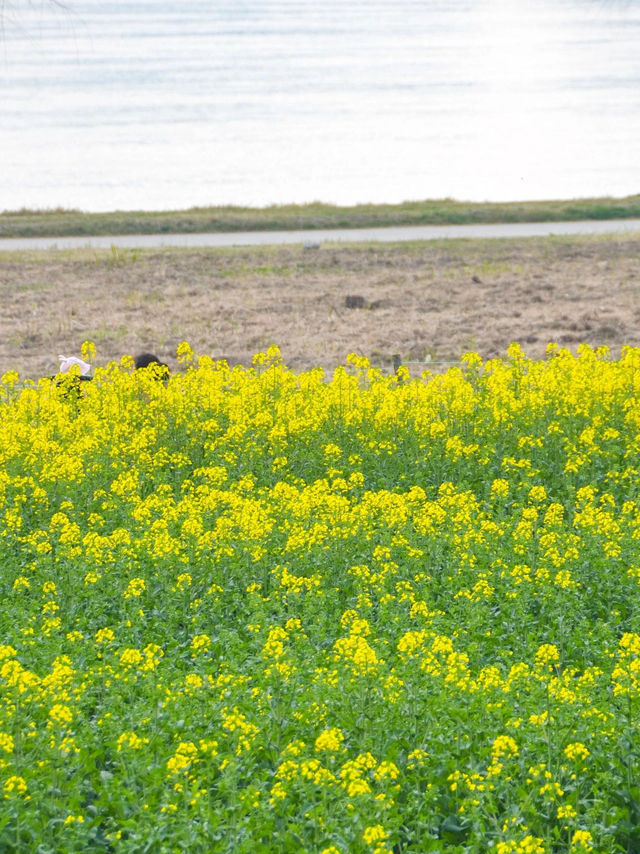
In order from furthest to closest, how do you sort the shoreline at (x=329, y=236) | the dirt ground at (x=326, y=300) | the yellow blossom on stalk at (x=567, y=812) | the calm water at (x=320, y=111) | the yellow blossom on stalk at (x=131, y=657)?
1. the calm water at (x=320, y=111)
2. the shoreline at (x=329, y=236)
3. the dirt ground at (x=326, y=300)
4. the yellow blossom on stalk at (x=131, y=657)
5. the yellow blossom on stalk at (x=567, y=812)

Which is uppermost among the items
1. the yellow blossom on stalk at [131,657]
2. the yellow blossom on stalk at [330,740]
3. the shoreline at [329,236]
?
the shoreline at [329,236]

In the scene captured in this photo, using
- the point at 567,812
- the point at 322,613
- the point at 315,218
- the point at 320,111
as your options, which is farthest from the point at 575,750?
the point at 320,111

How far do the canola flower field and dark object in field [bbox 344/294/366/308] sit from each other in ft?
19.2

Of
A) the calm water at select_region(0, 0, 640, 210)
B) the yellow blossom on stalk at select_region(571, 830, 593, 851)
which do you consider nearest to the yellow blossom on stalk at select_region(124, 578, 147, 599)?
the yellow blossom on stalk at select_region(571, 830, 593, 851)

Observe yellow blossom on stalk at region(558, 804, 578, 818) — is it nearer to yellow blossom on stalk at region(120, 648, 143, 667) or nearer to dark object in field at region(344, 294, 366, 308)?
yellow blossom on stalk at region(120, 648, 143, 667)

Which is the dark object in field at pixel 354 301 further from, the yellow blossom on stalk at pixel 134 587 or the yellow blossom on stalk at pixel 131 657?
the yellow blossom on stalk at pixel 131 657

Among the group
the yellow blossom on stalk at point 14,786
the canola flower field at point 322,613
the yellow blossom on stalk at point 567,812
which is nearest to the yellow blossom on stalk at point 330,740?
the canola flower field at point 322,613

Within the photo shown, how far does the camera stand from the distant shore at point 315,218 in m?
27.0

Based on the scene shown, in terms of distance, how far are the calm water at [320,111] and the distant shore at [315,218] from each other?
430cm

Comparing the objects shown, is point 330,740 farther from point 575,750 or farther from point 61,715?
point 61,715

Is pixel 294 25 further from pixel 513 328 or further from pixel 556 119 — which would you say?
pixel 513 328

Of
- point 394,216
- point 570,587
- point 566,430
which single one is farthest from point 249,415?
point 394,216

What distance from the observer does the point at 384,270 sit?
68.7 ft

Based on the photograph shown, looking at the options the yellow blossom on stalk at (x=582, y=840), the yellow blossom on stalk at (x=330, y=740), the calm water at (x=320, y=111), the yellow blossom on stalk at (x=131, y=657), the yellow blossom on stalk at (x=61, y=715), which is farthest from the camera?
the calm water at (x=320, y=111)
